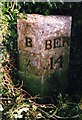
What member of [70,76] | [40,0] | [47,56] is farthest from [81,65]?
[40,0]

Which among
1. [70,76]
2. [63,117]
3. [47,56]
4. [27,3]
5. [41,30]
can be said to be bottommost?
[63,117]

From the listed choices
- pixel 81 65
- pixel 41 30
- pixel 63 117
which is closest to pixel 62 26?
pixel 41 30

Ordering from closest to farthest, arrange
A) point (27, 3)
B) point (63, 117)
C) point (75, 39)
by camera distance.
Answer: point (63, 117), point (27, 3), point (75, 39)

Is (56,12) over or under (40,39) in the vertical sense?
over

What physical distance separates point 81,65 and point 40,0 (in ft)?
2.85

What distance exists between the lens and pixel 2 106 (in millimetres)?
3449

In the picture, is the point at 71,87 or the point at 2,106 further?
the point at 71,87

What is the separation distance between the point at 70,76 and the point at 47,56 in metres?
0.53

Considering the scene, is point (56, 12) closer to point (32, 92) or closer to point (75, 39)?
point (75, 39)

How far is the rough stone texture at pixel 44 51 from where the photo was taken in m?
3.49

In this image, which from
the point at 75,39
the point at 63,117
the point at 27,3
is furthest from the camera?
the point at 75,39

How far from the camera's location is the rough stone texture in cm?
349

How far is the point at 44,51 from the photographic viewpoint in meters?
3.53

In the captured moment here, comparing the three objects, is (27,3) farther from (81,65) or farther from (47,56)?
(81,65)
